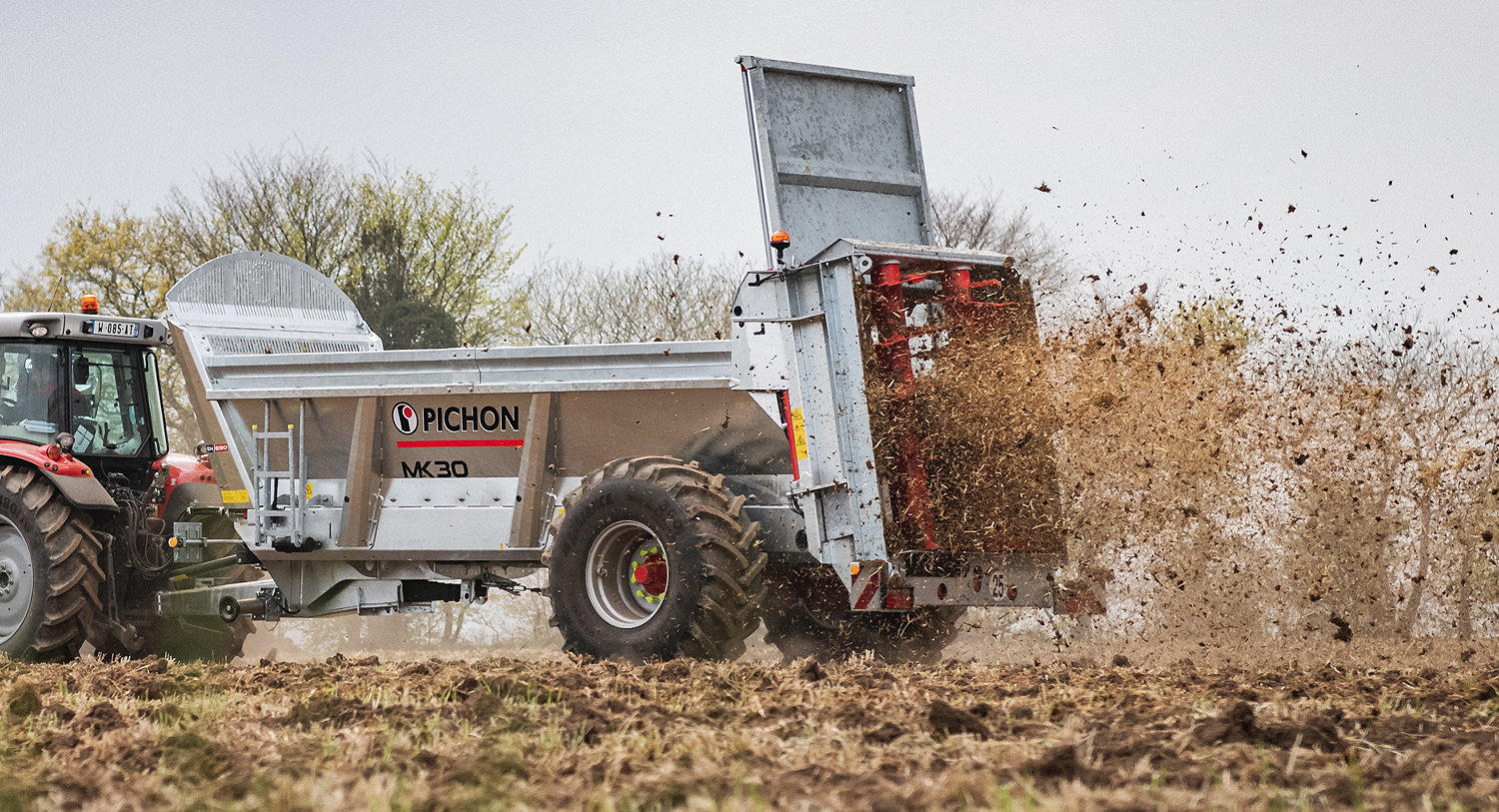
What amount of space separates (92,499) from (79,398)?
2.84ft

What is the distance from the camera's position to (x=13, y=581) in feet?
31.3

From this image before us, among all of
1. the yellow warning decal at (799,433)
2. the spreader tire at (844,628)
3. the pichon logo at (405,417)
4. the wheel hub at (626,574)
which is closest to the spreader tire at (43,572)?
the pichon logo at (405,417)

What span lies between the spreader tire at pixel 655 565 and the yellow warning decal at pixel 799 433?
38 centimetres

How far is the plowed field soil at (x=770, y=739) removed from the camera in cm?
392

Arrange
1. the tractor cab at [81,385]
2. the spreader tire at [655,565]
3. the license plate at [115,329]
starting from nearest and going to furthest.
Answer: the spreader tire at [655,565] < the tractor cab at [81,385] < the license plate at [115,329]

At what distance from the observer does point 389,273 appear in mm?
27391

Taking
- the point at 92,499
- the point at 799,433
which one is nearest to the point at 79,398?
the point at 92,499

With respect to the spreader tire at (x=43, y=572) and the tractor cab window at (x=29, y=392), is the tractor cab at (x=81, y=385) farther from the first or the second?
the spreader tire at (x=43, y=572)

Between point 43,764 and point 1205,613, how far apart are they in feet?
20.7

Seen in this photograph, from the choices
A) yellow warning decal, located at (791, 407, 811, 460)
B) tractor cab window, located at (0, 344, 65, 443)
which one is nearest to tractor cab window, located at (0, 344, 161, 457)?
tractor cab window, located at (0, 344, 65, 443)

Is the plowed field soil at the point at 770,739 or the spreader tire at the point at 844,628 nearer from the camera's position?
the plowed field soil at the point at 770,739

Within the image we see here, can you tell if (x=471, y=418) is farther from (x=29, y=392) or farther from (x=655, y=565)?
(x=29, y=392)

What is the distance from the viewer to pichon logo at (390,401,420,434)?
916 cm

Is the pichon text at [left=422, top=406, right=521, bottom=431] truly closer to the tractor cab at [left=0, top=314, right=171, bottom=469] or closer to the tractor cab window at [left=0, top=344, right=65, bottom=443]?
the tractor cab at [left=0, top=314, right=171, bottom=469]
